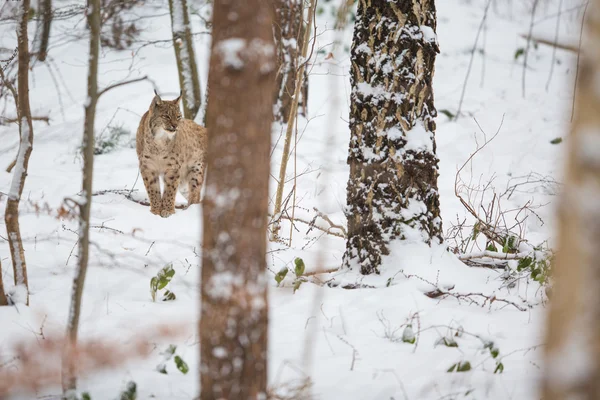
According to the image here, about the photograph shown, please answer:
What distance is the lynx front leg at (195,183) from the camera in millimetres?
6781

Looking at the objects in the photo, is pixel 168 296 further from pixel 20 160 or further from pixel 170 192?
pixel 170 192

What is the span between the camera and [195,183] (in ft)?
22.3

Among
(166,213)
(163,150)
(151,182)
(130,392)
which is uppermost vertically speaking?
(163,150)

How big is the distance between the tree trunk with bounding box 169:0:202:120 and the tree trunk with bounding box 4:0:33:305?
15.7ft

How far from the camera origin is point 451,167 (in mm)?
8414

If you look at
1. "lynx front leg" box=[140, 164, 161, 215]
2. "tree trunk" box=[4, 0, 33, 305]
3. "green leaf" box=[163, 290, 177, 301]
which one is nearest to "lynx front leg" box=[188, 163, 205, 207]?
"lynx front leg" box=[140, 164, 161, 215]

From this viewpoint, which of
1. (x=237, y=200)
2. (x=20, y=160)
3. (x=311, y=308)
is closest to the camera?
(x=237, y=200)

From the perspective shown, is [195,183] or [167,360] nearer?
[167,360]

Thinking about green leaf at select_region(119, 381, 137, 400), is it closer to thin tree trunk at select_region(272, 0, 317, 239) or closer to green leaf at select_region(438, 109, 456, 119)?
thin tree trunk at select_region(272, 0, 317, 239)

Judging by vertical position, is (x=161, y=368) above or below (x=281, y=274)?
below

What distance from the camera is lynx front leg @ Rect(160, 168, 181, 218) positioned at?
6016 millimetres

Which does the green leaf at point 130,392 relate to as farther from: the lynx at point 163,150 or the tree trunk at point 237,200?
the lynx at point 163,150

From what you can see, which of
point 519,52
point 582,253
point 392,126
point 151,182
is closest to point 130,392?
point 582,253

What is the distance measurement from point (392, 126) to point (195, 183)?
12.2 ft
